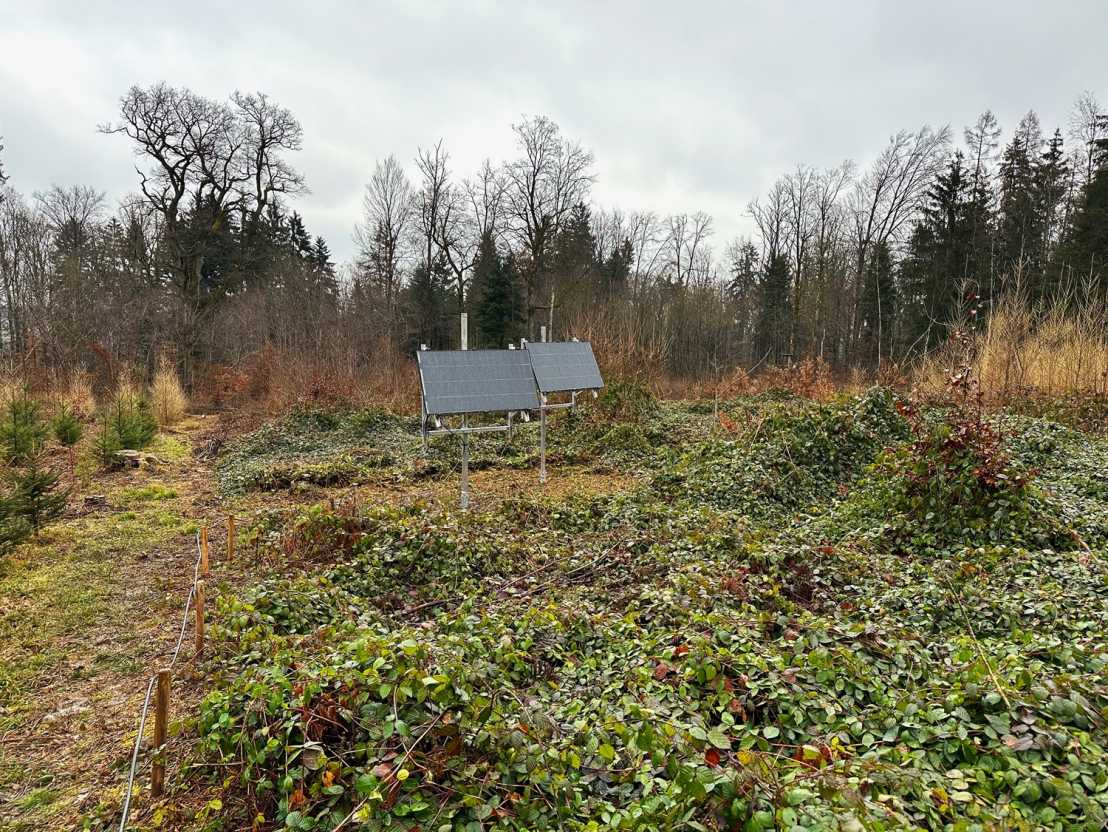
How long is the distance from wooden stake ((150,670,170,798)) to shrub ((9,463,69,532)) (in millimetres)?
4362

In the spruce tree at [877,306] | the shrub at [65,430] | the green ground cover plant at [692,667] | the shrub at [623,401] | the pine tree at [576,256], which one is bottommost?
the green ground cover plant at [692,667]

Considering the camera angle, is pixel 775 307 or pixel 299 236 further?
pixel 299 236

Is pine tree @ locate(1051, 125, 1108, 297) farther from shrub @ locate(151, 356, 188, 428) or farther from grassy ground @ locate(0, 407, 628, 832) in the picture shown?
shrub @ locate(151, 356, 188, 428)

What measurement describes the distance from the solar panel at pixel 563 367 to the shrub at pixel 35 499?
5.79 metres

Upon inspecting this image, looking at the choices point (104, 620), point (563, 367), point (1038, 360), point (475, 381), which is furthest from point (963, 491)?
point (104, 620)

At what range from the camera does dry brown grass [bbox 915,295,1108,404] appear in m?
9.84

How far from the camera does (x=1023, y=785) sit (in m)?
2.08

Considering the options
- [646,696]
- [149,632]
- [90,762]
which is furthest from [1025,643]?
[149,632]

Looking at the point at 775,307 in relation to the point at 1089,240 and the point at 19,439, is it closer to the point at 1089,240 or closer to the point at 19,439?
the point at 1089,240

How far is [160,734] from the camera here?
8.79 ft

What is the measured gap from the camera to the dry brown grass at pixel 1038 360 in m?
9.84

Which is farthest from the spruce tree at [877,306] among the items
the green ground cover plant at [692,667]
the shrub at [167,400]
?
the shrub at [167,400]

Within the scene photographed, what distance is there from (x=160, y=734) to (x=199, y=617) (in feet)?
3.80

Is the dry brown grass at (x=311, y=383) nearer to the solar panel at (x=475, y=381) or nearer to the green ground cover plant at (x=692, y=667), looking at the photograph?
the solar panel at (x=475, y=381)
